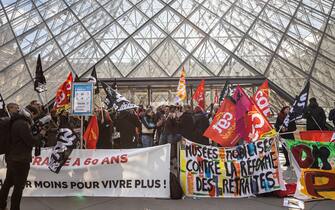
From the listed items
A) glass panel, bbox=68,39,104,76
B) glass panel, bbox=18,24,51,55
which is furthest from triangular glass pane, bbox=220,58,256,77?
glass panel, bbox=18,24,51,55

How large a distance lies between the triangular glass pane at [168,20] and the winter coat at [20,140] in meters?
15.4

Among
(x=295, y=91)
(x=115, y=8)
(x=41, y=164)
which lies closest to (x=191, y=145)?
(x=41, y=164)

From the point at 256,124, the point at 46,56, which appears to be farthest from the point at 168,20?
the point at 256,124

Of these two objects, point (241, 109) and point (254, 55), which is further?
point (254, 55)

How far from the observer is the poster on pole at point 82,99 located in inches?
316

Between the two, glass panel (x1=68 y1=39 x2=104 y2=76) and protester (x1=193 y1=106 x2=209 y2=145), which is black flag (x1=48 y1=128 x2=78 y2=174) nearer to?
protester (x1=193 y1=106 x2=209 y2=145)

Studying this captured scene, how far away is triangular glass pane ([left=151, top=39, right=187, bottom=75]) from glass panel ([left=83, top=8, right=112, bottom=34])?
404 cm

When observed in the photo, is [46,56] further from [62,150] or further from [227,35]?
[62,150]

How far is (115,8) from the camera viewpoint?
21812 millimetres

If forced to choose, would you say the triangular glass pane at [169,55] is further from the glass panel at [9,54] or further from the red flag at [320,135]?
the red flag at [320,135]

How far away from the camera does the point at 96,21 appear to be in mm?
20984

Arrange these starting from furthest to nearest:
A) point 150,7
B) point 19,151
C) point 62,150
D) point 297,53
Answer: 1. point 150,7
2. point 297,53
3. point 62,150
4. point 19,151

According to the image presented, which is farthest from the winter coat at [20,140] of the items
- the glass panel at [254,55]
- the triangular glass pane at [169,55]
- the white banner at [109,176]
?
the glass panel at [254,55]

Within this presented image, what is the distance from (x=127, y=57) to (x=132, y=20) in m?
3.09
